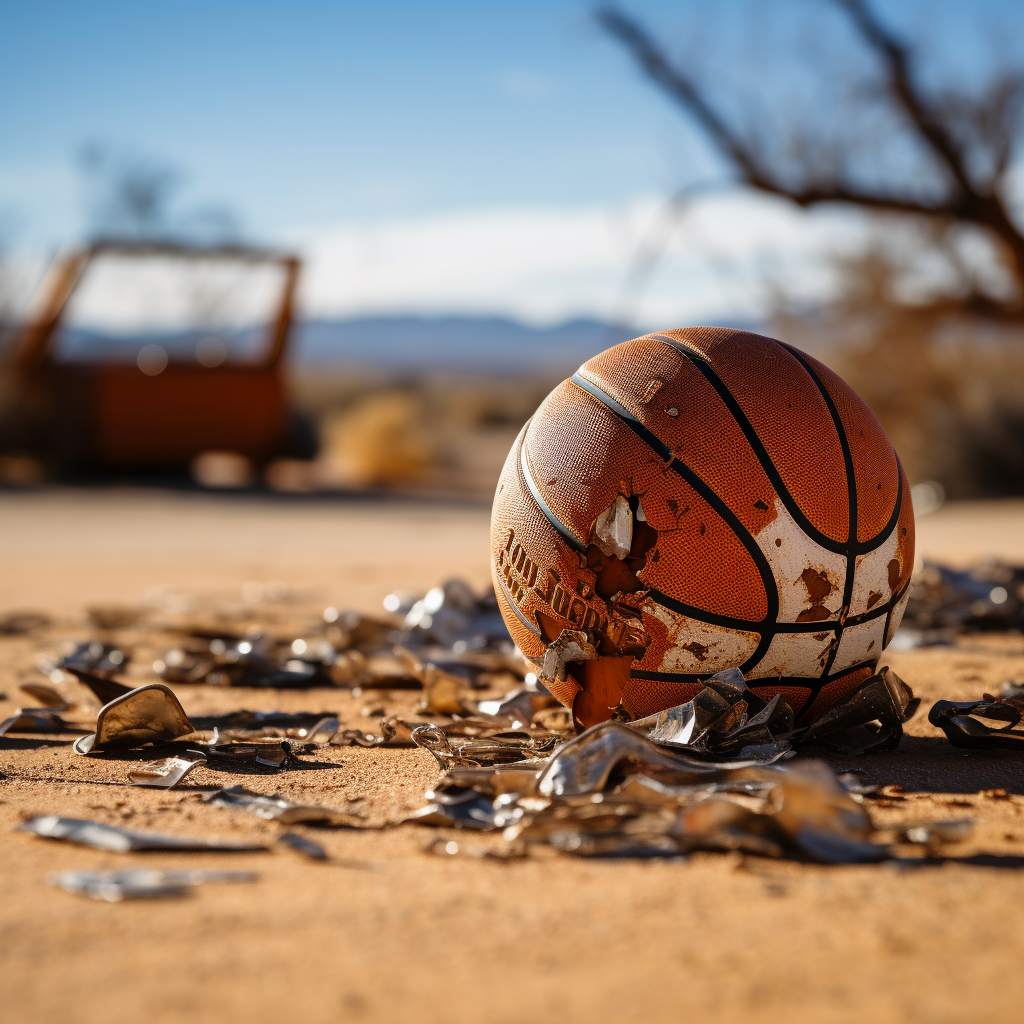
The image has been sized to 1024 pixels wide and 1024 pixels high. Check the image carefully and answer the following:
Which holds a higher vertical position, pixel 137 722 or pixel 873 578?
pixel 873 578

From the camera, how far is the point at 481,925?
7.82ft

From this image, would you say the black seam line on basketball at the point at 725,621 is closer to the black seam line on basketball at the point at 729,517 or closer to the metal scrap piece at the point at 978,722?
the black seam line on basketball at the point at 729,517

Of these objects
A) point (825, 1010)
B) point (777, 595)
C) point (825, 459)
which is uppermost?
point (825, 459)

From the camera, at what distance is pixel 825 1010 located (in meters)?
2.04

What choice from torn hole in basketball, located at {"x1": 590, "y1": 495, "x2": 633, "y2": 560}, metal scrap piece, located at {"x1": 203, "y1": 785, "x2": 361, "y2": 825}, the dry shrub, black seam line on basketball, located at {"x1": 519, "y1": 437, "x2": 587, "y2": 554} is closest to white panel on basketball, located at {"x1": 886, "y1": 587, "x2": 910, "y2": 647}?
torn hole in basketball, located at {"x1": 590, "y1": 495, "x2": 633, "y2": 560}

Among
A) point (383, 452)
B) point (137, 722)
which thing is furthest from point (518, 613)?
point (383, 452)

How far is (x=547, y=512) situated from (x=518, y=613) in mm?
387

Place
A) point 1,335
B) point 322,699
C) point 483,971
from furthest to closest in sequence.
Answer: point 1,335 → point 322,699 → point 483,971

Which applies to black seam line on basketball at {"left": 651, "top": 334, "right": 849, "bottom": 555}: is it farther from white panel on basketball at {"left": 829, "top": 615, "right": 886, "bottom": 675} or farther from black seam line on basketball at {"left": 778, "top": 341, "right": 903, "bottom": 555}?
white panel on basketball at {"left": 829, "top": 615, "right": 886, "bottom": 675}

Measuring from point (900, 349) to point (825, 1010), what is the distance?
62.4 feet

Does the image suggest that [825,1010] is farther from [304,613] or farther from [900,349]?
[900,349]

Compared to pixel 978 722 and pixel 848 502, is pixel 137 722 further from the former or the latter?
pixel 978 722

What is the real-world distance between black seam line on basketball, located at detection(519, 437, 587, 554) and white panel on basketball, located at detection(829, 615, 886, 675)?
910 millimetres

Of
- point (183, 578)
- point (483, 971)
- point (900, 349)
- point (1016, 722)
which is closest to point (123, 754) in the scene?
point (483, 971)
